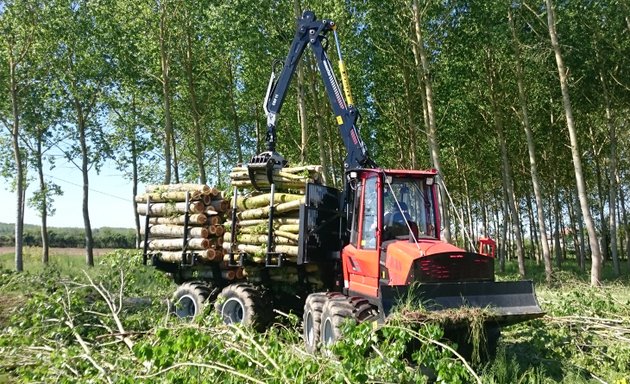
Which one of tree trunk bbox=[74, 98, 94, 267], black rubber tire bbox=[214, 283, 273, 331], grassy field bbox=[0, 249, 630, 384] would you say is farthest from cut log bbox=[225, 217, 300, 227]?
tree trunk bbox=[74, 98, 94, 267]

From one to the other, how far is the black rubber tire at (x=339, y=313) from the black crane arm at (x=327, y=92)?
328 cm

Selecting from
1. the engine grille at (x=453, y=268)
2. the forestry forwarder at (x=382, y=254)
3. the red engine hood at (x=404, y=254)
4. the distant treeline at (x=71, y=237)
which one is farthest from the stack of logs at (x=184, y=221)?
the distant treeline at (x=71, y=237)

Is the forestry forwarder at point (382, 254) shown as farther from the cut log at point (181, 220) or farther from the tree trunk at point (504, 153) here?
the tree trunk at point (504, 153)

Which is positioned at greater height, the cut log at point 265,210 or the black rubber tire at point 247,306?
the cut log at point 265,210

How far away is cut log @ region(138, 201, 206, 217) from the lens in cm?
1123

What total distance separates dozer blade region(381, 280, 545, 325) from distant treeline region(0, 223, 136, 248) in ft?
152

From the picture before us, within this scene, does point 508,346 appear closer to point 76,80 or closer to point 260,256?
point 260,256

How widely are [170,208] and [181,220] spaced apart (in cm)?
36

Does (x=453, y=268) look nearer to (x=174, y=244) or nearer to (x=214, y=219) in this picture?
(x=214, y=219)

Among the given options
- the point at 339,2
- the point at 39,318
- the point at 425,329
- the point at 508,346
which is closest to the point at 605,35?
the point at 339,2

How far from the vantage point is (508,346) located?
28.1 ft

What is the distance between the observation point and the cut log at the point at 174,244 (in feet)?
36.3

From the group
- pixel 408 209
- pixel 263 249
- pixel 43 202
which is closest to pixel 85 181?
pixel 43 202

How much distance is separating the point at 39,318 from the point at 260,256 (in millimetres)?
3680
